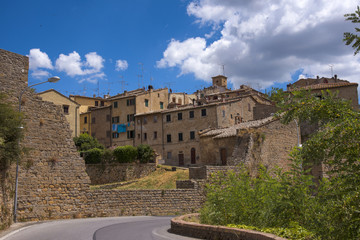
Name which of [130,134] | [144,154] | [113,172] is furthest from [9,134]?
[130,134]

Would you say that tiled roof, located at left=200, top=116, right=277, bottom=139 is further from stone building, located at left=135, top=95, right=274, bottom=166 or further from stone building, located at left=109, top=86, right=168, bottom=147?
stone building, located at left=109, top=86, right=168, bottom=147

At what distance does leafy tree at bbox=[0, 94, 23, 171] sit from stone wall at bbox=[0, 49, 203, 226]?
3.86ft

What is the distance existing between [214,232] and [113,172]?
32.9 meters

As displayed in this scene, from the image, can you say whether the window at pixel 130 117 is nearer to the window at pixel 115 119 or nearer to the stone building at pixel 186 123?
the stone building at pixel 186 123

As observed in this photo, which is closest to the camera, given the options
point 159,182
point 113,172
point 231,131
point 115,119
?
point 231,131

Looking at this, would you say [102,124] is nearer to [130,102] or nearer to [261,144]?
[130,102]

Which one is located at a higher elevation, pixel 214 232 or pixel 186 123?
pixel 186 123

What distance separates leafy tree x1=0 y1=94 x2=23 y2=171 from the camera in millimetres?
14984

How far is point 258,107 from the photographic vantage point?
56.2 m

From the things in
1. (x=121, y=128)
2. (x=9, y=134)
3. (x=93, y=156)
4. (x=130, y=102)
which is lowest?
(x=9, y=134)

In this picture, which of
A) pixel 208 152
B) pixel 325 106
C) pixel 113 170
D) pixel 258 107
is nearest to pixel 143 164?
pixel 113 170

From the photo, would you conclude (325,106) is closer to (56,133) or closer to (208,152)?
(56,133)

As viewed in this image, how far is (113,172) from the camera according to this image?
42.5 m

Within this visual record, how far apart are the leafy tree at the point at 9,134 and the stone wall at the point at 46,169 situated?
1176 millimetres
